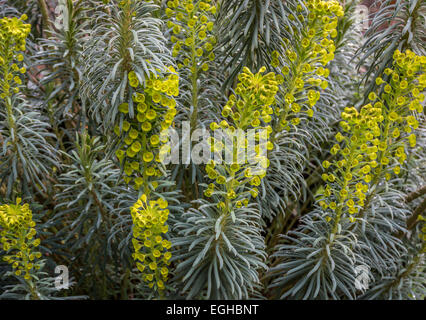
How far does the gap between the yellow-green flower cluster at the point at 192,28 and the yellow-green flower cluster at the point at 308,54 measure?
274 millimetres

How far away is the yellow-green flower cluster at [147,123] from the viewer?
130 cm

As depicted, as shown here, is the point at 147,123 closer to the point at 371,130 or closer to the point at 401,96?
the point at 371,130

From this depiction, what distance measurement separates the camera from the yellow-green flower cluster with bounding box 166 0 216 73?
1453 mm

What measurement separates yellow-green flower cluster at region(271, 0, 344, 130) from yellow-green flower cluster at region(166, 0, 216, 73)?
274 mm

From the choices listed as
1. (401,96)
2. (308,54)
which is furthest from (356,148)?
(308,54)

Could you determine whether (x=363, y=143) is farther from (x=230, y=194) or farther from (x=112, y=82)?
(x=112, y=82)

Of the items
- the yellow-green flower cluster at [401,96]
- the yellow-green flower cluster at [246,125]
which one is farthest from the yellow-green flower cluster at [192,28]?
the yellow-green flower cluster at [401,96]

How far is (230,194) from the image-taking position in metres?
1.31

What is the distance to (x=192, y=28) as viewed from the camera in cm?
149

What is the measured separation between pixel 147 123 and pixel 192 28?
40 cm
